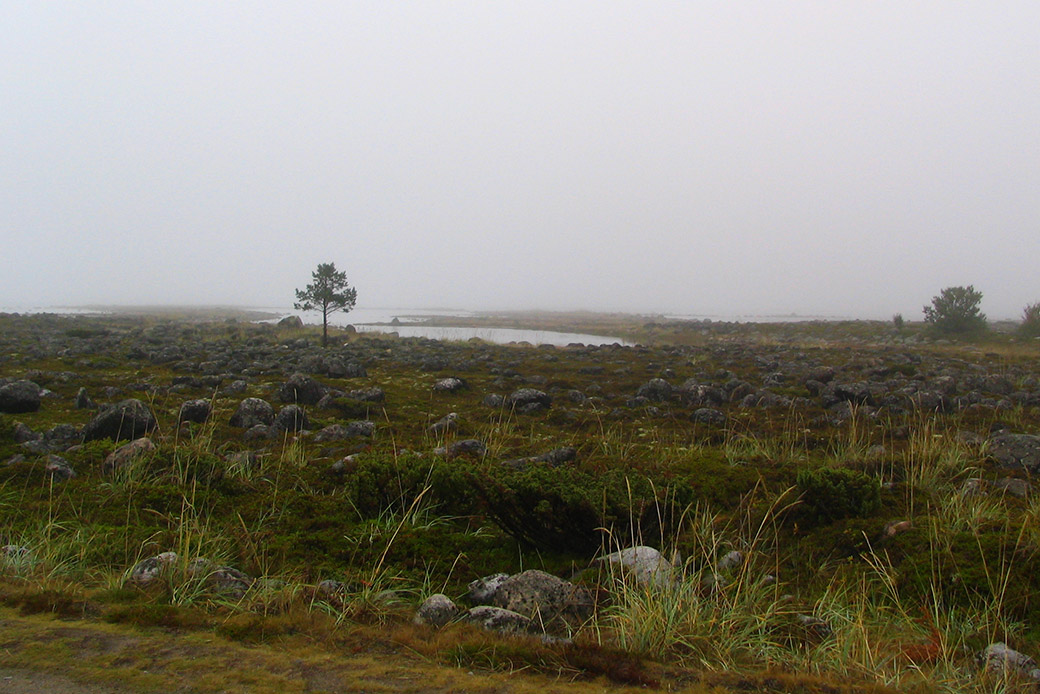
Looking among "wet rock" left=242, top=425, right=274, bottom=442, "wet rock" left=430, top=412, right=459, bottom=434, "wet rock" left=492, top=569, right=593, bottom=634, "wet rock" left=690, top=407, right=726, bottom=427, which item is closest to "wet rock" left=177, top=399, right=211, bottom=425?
"wet rock" left=242, top=425, right=274, bottom=442

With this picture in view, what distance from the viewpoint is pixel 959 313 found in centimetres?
3444

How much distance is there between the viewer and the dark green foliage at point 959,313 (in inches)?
1346

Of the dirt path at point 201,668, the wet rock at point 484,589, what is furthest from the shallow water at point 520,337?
the dirt path at point 201,668

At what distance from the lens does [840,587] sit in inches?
178

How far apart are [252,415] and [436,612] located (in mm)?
7540

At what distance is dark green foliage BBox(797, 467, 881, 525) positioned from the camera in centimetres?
608

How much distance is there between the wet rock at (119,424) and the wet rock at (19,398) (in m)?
3.10

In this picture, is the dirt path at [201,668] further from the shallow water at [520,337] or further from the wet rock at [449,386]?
the shallow water at [520,337]

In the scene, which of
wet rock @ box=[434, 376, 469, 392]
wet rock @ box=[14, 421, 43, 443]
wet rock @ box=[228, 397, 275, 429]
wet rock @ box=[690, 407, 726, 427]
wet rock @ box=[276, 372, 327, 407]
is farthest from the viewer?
wet rock @ box=[434, 376, 469, 392]

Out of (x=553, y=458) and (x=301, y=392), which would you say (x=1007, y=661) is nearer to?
(x=553, y=458)

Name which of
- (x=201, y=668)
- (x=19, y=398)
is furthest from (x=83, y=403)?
(x=201, y=668)

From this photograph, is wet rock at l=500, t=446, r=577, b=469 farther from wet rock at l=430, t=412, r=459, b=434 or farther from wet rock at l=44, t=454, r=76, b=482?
→ wet rock at l=44, t=454, r=76, b=482

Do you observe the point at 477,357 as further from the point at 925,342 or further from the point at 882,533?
the point at 925,342

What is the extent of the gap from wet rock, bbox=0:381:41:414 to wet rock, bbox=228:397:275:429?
370cm
